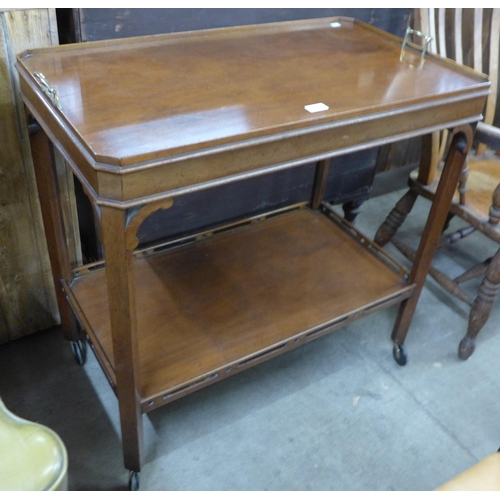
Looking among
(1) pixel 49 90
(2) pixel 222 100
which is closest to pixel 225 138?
(2) pixel 222 100

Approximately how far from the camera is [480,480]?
91cm

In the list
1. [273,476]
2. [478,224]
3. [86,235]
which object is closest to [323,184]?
[478,224]

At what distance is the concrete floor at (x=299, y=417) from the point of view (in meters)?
1.39

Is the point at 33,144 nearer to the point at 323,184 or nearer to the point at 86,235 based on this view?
the point at 86,235

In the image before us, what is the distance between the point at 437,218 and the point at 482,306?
1.37ft

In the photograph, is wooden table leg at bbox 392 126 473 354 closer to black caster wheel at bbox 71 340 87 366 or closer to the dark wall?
the dark wall

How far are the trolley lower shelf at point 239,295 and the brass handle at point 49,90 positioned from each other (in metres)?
0.59

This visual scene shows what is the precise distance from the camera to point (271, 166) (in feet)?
3.27

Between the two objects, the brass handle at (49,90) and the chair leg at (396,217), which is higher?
the brass handle at (49,90)

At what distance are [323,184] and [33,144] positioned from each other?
93 centimetres

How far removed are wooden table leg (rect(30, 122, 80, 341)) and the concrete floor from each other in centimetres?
23

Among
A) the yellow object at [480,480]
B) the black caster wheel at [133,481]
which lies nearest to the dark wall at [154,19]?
Result: the black caster wheel at [133,481]

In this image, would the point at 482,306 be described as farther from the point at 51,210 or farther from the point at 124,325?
the point at 51,210

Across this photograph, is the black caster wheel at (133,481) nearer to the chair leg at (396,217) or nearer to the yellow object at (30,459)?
the yellow object at (30,459)
